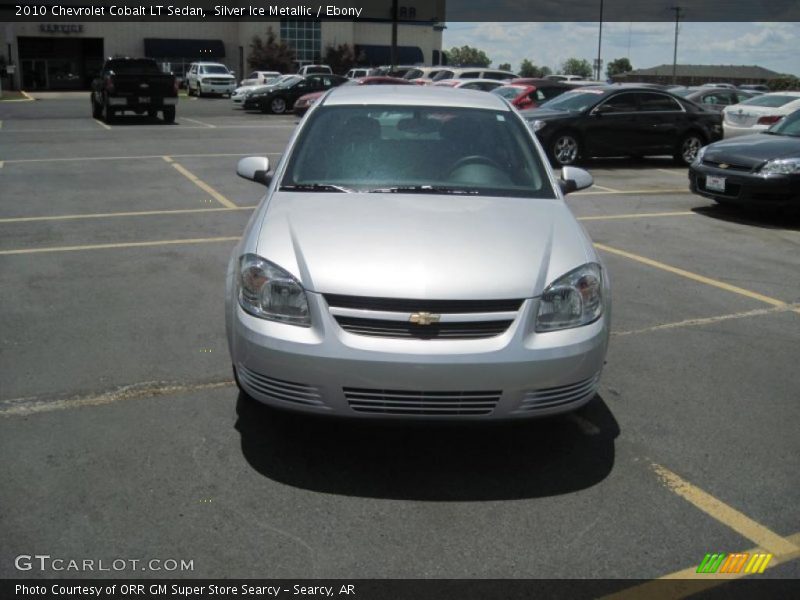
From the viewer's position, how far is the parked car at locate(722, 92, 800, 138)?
58.1 ft

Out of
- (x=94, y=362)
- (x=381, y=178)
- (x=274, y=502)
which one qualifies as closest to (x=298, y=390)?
(x=274, y=502)

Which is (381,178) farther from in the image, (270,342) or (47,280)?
(47,280)

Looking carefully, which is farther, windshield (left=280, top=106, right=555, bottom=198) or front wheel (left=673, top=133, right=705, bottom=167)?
front wheel (left=673, top=133, right=705, bottom=167)

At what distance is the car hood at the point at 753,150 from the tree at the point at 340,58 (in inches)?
2295

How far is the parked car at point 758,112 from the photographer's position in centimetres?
1770

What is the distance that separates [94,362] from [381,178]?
208 centimetres

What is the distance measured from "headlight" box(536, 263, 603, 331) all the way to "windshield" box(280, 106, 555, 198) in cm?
92

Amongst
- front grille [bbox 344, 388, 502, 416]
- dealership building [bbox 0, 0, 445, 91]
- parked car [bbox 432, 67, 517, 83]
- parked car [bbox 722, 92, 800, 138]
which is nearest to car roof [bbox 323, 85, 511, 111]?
front grille [bbox 344, 388, 502, 416]

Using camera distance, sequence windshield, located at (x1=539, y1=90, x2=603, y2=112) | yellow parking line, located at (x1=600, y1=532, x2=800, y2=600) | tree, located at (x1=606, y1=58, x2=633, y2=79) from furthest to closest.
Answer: tree, located at (x1=606, y1=58, x2=633, y2=79) < windshield, located at (x1=539, y1=90, x2=603, y2=112) < yellow parking line, located at (x1=600, y1=532, x2=800, y2=600)

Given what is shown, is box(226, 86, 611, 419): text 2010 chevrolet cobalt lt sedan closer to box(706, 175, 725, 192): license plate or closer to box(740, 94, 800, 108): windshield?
box(706, 175, 725, 192): license plate

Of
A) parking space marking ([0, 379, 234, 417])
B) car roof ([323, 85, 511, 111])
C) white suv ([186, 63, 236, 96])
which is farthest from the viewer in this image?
white suv ([186, 63, 236, 96])

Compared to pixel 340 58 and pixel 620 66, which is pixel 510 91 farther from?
pixel 620 66

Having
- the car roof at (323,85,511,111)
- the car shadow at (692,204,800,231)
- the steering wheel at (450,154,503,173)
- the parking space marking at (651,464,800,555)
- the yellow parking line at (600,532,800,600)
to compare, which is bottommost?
the yellow parking line at (600,532,800,600)

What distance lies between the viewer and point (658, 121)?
16.2m
